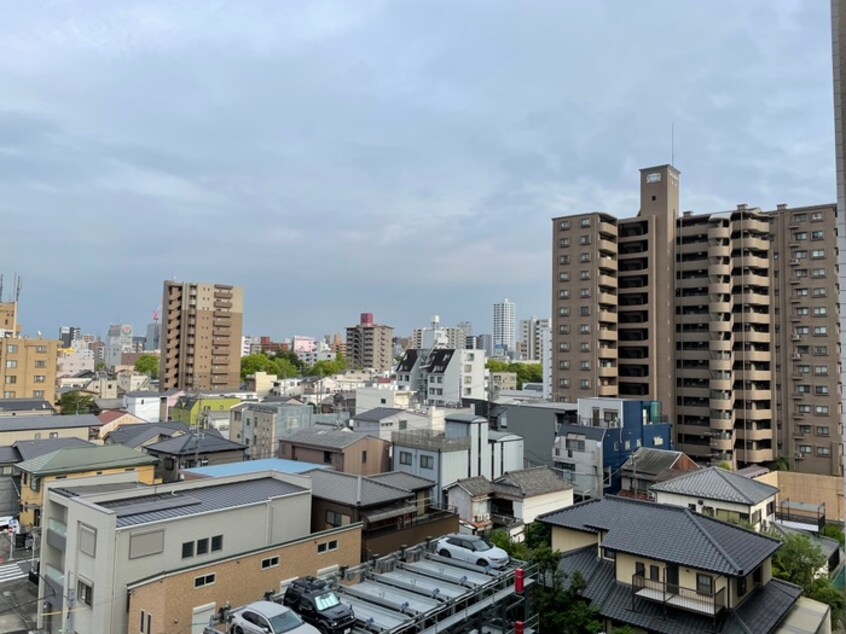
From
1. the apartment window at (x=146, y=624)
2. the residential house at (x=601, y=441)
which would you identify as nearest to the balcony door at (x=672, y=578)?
the apartment window at (x=146, y=624)

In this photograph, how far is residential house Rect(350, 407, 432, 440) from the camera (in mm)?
45312

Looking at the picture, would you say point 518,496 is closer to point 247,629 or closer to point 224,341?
point 247,629

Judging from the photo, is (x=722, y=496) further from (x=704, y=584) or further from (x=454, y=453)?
(x=454, y=453)

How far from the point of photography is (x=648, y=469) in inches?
1543

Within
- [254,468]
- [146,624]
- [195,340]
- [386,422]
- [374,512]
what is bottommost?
[146,624]

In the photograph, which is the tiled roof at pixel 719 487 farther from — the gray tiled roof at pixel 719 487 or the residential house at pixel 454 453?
the residential house at pixel 454 453

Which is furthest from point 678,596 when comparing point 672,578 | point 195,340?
point 195,340

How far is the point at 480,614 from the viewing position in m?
16.8

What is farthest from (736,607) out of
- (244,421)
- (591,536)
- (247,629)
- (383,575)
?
(244,421)

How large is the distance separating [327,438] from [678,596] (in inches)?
1000

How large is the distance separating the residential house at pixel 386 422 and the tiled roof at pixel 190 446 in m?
9.83

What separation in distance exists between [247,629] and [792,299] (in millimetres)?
59784

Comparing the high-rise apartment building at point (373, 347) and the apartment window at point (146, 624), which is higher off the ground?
the high-rise apartment building at point (373, 347)

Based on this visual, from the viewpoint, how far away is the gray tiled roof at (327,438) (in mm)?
36344
